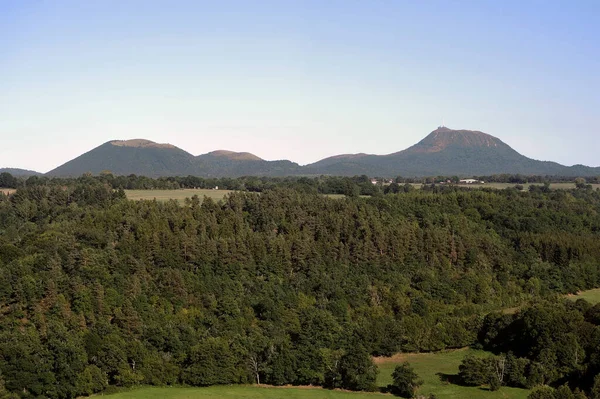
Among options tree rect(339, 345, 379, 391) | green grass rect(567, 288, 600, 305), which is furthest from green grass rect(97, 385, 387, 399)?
green grass rect(567, 288, 600, 305)

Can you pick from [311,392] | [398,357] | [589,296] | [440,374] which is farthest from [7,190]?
[589,296]

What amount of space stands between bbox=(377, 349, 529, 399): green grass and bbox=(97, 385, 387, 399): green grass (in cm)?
440

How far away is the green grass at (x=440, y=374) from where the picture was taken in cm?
4575

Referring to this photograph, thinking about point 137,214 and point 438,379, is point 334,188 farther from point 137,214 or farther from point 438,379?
point 438,379

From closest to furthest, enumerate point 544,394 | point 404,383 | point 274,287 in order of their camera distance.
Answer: point 544,394 < point 404,383 < point 274,287

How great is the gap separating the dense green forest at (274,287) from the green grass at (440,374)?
4.40 ft

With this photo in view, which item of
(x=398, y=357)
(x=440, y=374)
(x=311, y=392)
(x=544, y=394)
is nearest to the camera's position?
(x=544, y=394)

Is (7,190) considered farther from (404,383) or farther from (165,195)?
(404,383)

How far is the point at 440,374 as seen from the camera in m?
50.5

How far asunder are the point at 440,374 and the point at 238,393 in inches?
642

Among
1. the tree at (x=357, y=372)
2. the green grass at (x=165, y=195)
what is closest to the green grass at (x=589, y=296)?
the tree at (x=357, y=372)

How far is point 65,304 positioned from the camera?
54625 millimetres

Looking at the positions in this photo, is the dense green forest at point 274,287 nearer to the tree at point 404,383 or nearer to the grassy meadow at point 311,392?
the grassy meadow at point 311,392

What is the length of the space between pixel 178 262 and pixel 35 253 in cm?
1417
